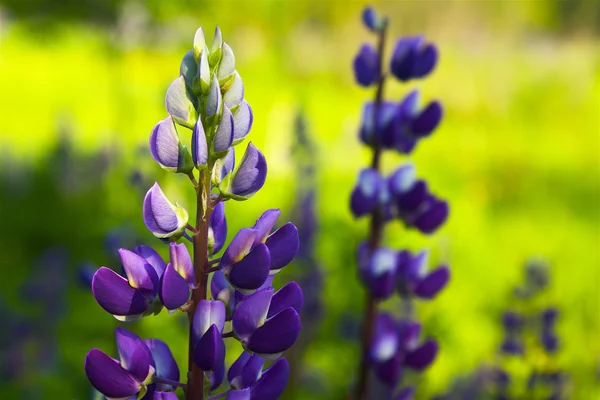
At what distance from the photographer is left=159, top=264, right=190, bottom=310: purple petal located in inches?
20.1

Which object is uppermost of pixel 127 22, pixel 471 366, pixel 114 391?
pixel 127 22

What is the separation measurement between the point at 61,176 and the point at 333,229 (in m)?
1.80

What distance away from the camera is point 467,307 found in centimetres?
312

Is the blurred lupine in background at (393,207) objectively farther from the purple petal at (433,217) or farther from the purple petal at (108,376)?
the purple petal at (108,376)

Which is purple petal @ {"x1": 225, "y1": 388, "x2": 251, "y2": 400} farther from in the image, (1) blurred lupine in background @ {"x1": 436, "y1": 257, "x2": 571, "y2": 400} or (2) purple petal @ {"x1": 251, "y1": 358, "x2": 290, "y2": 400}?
(1) blurred lupine in background @ {"x1": 436, "y1": 257, "x2": 571, "y2": 400}

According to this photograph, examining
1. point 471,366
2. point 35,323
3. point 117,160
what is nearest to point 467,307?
point 471,366

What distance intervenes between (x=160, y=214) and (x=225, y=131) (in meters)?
0.09

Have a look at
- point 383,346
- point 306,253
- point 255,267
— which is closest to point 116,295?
point 255,267

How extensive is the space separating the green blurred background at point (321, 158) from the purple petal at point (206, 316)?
0.81m

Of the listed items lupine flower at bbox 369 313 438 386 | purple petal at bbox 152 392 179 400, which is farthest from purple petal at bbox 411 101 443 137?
purple petal at bbox 152 392 179 400

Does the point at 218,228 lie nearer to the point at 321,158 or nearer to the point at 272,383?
the point at 272,383

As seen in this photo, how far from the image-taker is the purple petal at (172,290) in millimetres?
511

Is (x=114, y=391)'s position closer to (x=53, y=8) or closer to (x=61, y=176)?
(x=61, y=176)

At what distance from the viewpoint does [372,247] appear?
0.99m
